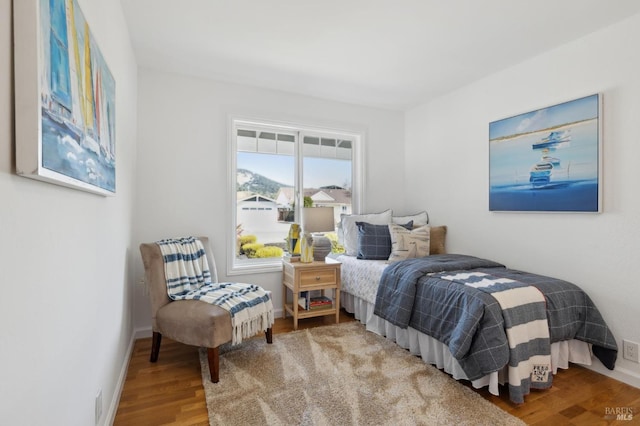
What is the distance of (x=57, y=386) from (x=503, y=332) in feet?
7.05

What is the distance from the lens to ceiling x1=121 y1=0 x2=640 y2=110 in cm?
209

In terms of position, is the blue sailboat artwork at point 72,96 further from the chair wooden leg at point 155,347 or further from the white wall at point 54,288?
the chair wooden leg at point 155,347

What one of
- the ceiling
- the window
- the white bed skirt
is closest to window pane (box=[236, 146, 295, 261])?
the window

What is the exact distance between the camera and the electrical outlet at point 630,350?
214 centimetres

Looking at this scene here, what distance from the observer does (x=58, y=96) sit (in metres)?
0.91

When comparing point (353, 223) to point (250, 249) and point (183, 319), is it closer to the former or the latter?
point (250, 249)

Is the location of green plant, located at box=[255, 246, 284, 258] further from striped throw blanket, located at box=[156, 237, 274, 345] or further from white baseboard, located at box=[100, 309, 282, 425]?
white baseboard, located at box=[100, 309, 282, 425]

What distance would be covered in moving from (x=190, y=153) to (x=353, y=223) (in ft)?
6.26

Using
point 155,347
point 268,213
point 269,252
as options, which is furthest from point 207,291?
point 268,213

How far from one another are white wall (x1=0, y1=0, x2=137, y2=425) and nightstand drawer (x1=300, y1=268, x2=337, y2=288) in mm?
1588

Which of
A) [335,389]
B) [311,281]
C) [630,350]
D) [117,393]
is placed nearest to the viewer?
[117,393]

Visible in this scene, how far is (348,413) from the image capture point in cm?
180

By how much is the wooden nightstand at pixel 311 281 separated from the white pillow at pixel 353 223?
0.43 metres

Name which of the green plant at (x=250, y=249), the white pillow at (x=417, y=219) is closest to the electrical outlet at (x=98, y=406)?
the green plant at (x=250, y=249)
